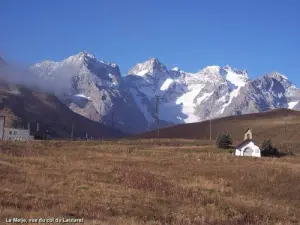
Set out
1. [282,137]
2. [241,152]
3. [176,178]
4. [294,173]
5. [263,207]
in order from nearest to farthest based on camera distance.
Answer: [263,207] < [176,178] < [294,173] < [241,152] < [282,137]

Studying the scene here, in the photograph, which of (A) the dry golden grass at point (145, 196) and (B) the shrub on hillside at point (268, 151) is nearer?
(A) the dry golden grass at point (145, 196)

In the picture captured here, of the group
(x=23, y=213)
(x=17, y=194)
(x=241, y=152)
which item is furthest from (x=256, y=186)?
(x=241, y=152)

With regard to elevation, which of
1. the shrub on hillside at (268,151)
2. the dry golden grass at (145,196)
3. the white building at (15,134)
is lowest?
the dry golden grass at (145,196)

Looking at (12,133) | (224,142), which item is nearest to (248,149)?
(224,142)

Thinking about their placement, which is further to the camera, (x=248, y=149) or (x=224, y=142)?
(x=224, y=142)

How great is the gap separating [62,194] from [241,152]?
73514 mm

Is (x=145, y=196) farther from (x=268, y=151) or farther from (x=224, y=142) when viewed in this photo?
(x=224, y=142)

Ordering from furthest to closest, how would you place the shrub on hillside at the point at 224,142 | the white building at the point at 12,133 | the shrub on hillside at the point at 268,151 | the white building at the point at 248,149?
the white building at the point at 12,133 → the shrub on hillside at the point at 224,142 → the shrub on hillside at the point at 268,151 → the white building at the point at 248,149

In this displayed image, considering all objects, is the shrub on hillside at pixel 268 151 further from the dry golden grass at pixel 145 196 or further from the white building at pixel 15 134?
the white building at pixel 15 134

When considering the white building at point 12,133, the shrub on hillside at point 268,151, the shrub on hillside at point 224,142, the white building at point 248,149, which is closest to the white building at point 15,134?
the white building at point 12,133

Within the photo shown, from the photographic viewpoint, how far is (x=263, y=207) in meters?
31.3

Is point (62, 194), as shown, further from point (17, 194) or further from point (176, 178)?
point (176, 178)

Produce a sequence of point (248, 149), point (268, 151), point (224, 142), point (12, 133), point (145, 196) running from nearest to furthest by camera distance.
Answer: point (145, 196) → point (248, 149) → point (268, 151) → point (224, 142) → point (12, 133)

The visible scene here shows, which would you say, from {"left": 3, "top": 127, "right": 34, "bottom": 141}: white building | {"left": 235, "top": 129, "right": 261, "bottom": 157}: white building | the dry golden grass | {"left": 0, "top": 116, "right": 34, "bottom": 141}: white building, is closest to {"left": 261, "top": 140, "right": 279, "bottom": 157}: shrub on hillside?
{"left": 235, "top": 129, "right": 261, "bottom": 157}: white building
